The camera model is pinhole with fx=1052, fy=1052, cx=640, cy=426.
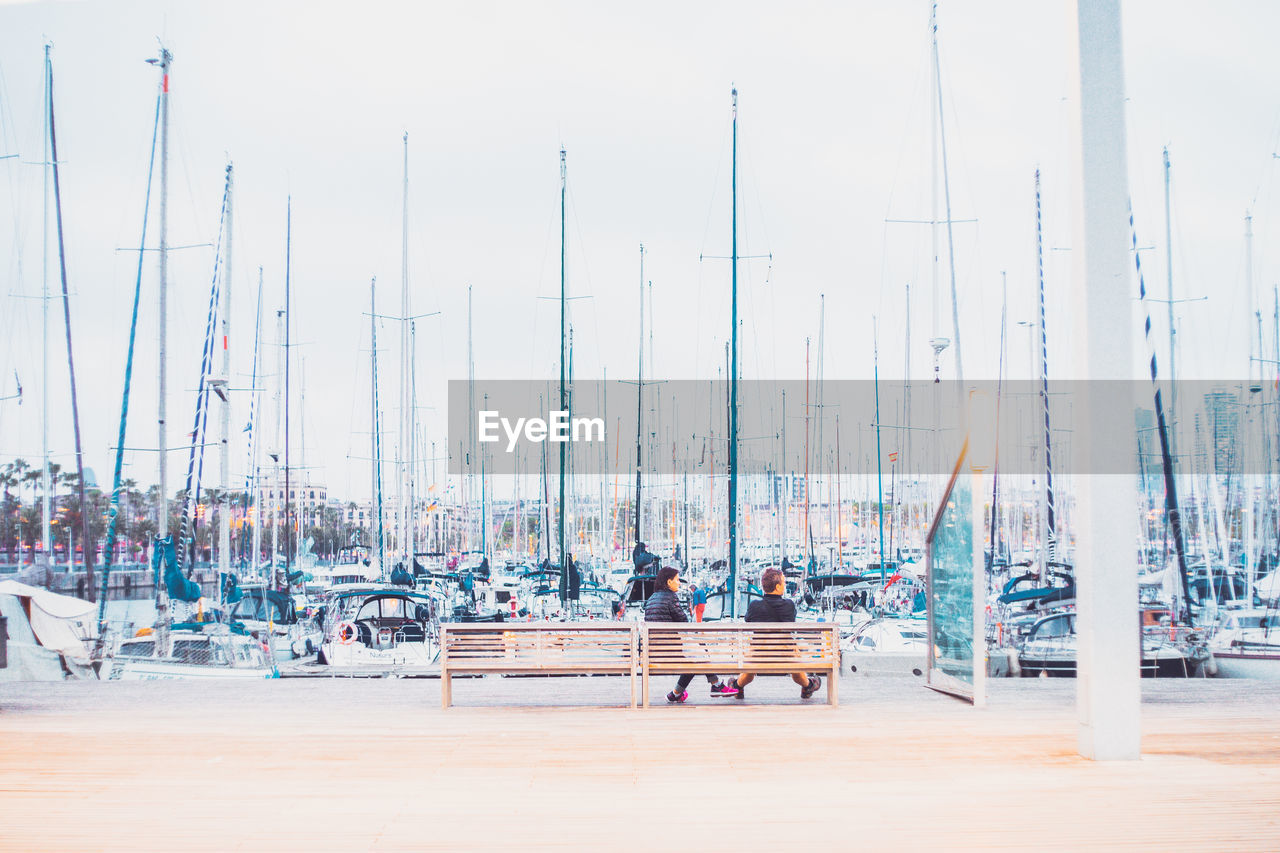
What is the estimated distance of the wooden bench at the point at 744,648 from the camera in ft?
25.7

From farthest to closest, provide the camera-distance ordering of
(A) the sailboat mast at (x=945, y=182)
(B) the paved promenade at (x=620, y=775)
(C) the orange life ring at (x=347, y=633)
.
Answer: (A) the sailboat mast at (x=945, y=182)
(C) the orange life ring at (x=347, y=633)
(B) the paved promenade at (x=620, y=775)

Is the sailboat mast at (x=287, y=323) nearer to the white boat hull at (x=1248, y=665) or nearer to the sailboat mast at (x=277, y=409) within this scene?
the sailboat mast at (x=277, y=409)

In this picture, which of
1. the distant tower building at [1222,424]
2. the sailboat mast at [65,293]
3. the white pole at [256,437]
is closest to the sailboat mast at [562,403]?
the sailboat mast at [65,293]

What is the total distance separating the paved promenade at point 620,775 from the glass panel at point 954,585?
450 mm

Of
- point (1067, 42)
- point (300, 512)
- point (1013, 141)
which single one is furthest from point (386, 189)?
point (1067, 42)

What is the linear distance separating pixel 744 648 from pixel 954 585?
5.91ft

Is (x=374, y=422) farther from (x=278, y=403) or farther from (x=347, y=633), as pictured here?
(x=347, y=633)

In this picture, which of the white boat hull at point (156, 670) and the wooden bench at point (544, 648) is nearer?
the wooden bench at point (544, 648)

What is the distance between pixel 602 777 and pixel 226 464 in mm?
16502

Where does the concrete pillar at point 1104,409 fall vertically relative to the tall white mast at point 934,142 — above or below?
below

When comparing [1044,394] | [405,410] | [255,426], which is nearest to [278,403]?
[255,426]

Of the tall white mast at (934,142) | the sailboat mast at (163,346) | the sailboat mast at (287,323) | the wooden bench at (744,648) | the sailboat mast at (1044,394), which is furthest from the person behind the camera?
the sailboat mast at (287,323)

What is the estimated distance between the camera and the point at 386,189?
2194cm

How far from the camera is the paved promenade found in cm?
438
